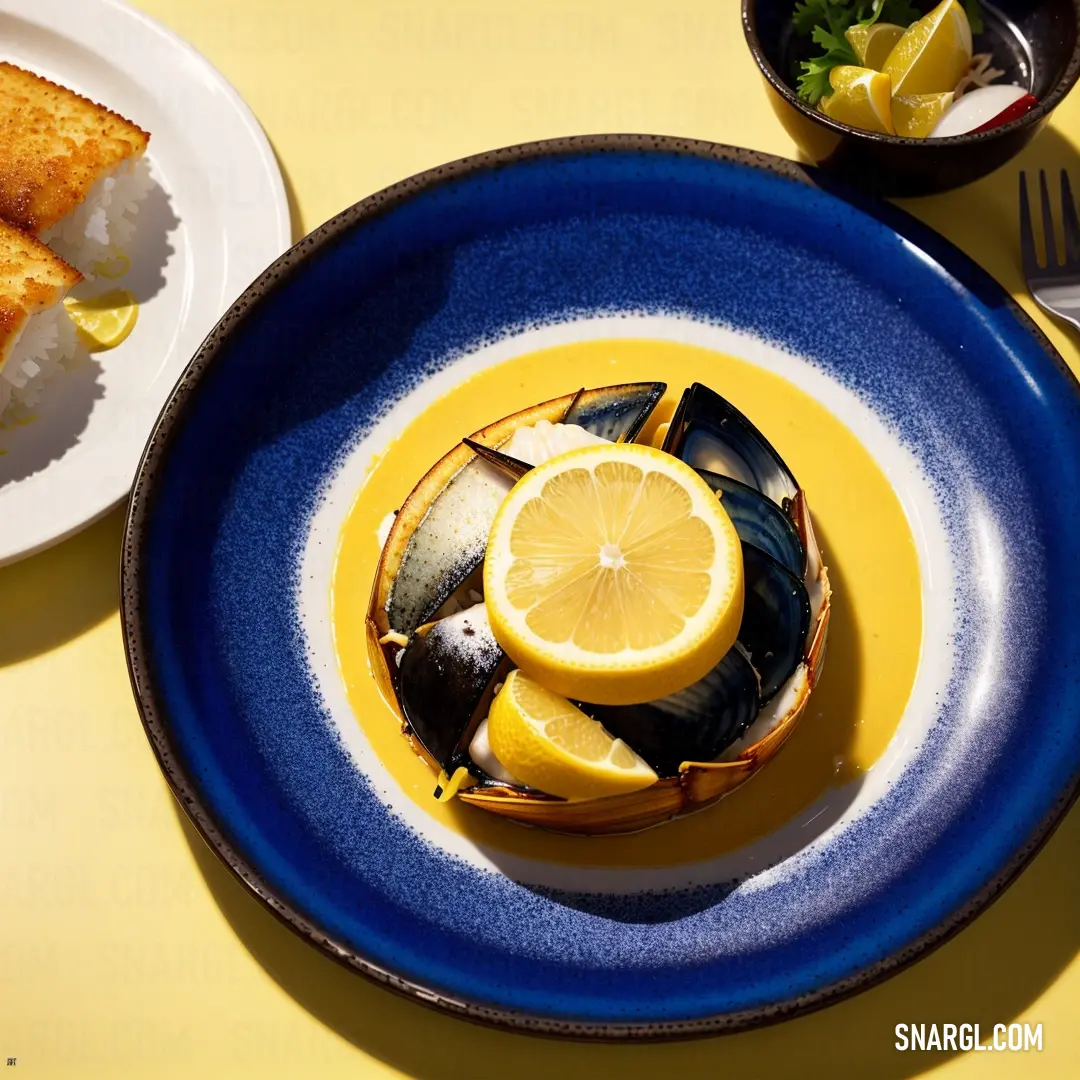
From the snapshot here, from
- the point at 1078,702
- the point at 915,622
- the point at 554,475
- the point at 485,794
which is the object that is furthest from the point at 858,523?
the point at 485,794

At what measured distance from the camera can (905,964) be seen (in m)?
1.70

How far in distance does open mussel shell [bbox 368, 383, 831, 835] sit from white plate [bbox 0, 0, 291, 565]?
0.66 meters

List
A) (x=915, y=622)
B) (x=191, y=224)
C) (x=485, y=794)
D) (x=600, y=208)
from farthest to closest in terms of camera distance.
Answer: (x=191, y=224)
(x=600, y=208)
(x=915, y=622)
(x=485, y=794)

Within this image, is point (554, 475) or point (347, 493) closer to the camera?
point (554, 475)

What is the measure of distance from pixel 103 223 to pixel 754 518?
1.55 metres

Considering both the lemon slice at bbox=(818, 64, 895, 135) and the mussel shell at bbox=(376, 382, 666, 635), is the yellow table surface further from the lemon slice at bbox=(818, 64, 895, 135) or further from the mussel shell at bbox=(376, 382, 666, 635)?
the mussel shell at bbox=(376, 382, 666, 635)

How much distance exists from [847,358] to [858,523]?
0.33 m

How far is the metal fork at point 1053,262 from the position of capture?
219 centimetres

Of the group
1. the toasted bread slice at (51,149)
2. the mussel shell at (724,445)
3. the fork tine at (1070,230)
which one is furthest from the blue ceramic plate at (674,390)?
the toasted bread slice at (51,149)

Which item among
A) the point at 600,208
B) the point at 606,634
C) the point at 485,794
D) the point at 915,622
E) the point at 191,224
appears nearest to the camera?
the point at 606,634

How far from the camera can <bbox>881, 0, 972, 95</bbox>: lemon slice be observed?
2.08 meters

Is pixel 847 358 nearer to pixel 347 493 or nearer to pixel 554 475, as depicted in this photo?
pixel 554 475

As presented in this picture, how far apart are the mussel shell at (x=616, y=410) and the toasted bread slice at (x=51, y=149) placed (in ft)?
3.82

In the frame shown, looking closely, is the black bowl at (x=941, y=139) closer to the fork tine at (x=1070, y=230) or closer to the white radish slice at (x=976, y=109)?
the white radish slice at (x=976, y=109)
